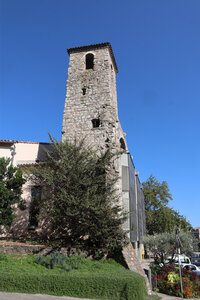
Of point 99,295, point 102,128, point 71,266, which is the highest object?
point 102,128

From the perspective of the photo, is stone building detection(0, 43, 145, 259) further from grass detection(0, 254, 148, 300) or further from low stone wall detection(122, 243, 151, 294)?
grass detection(0, 254, 148, 300)

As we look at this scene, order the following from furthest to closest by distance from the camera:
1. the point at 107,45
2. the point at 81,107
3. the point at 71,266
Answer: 1. the point at 107,45
2. the point at 81,107
3. the point at 71,266

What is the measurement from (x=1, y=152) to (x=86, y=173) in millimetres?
8227

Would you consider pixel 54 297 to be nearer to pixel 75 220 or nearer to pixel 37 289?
pixel 37 289

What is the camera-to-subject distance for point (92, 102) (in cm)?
1433

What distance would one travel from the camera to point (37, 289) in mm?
6355

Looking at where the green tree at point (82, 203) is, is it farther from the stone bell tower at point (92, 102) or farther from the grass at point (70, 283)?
the stone bell tower at point (92, 102)

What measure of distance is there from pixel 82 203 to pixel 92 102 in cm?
787

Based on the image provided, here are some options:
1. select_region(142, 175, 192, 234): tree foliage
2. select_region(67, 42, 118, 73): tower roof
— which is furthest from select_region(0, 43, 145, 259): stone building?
select_region(142, 175, 192, 234): tree foliage

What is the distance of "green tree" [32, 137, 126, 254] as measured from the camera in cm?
896

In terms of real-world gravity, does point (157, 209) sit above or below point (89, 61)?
below

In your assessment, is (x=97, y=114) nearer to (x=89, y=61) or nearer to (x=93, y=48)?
(x=89, y=61)

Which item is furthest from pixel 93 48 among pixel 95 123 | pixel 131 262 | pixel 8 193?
pixel 131 262

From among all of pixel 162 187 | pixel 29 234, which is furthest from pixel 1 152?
pixel 162 187
